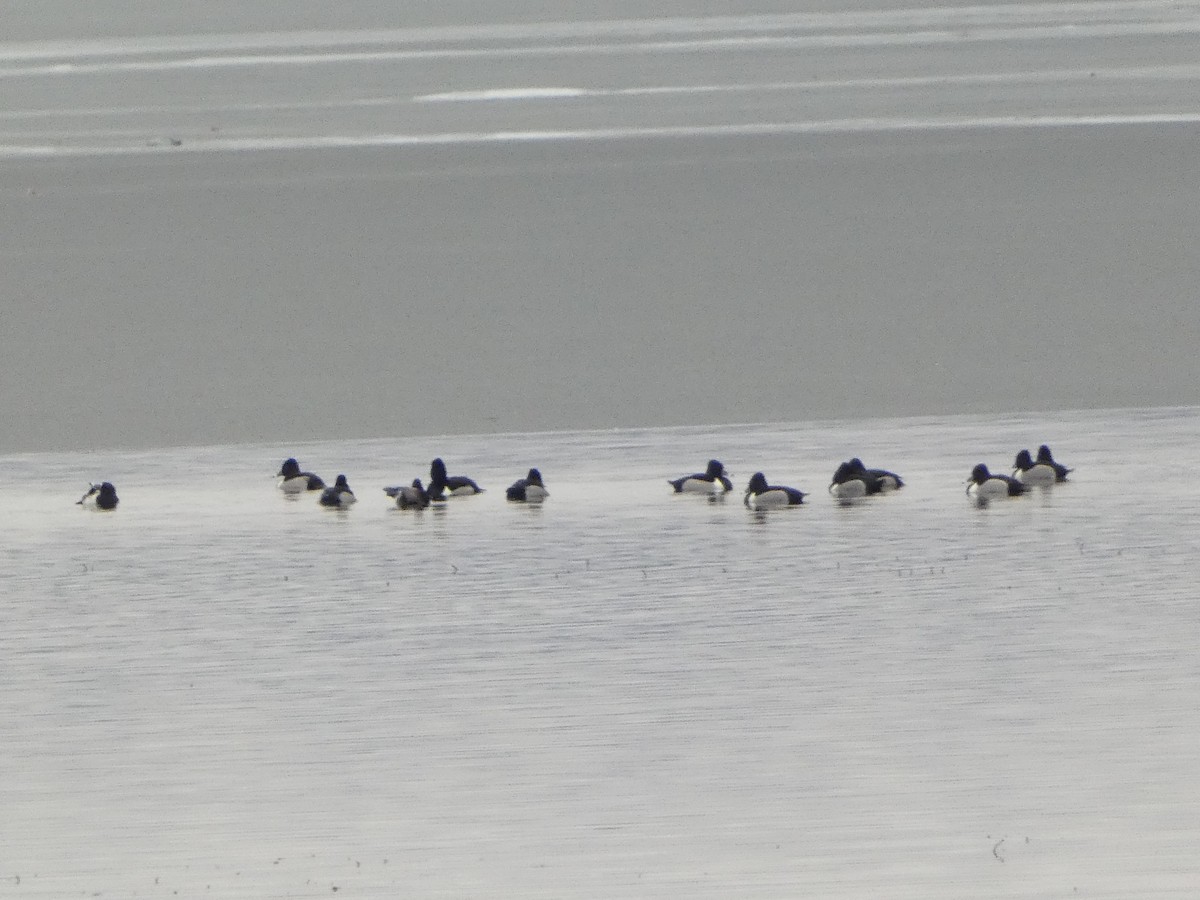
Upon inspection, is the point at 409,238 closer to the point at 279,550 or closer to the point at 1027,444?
the point at 1027,444

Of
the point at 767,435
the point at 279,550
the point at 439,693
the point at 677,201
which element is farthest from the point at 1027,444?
the point at 677,201

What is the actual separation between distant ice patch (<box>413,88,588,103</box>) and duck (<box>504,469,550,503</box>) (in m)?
22.1

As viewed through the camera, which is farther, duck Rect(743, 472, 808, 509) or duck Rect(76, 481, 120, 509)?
duck Rect(76, 481, 120, 509)

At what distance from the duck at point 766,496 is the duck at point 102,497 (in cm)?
340

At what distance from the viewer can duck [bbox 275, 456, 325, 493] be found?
1375 centimetres

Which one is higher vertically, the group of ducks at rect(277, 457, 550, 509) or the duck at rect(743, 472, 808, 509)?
the group of ducks at rect(277, 457, 550, 509)

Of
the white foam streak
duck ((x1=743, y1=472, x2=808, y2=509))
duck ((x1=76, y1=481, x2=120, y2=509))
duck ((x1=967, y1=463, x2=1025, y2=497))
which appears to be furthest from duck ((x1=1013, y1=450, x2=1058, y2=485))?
the white foam streak

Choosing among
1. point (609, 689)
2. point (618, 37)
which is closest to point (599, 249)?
→ point (609, 689)

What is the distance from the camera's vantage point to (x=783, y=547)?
11992 millimetres

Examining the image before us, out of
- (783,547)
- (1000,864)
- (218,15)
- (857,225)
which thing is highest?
(218,15)

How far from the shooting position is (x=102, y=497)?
→ 13469 millimetres

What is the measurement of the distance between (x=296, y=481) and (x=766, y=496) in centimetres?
263

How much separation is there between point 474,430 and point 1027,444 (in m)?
3.46

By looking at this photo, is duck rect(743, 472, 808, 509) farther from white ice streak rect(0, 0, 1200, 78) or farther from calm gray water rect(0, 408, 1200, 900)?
white ice streak rect(0, 0, 1200, 78)
